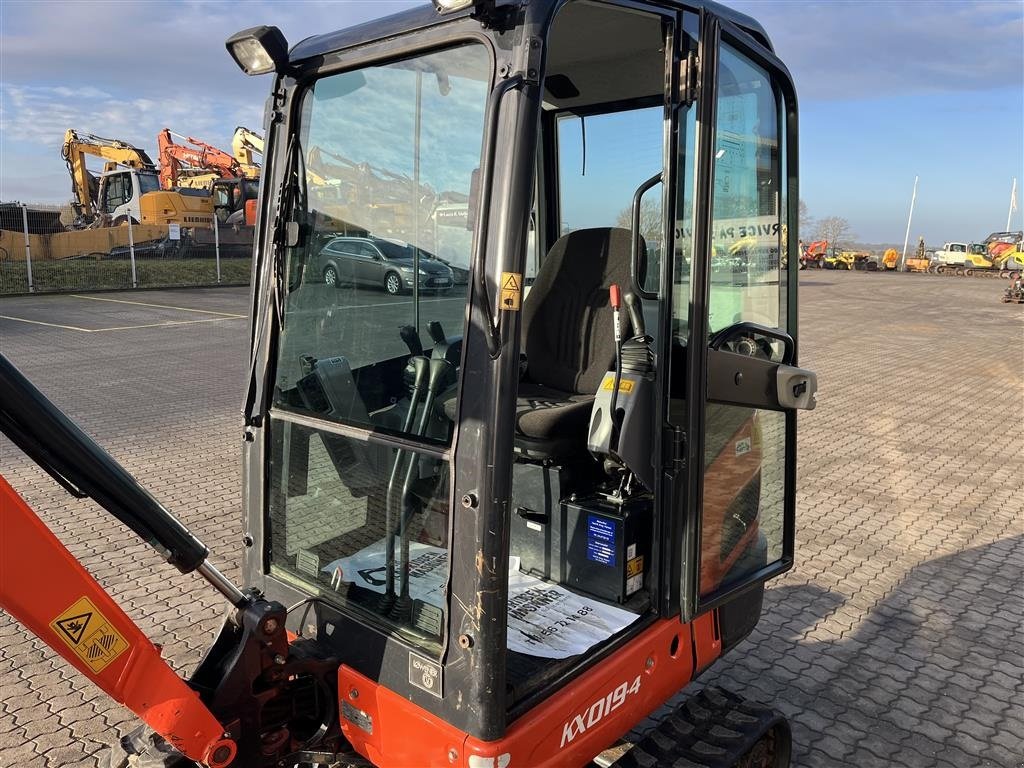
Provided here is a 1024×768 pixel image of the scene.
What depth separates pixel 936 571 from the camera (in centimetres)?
493

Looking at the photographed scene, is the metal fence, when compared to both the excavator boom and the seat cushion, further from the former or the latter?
the seat cushion

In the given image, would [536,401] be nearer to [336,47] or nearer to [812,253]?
[336,47]

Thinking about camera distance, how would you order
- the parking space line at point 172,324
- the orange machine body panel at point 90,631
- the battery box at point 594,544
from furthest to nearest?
the parking space line at point 172,324
the battery box at point 594,544
the orange machine body panel at point 90,631

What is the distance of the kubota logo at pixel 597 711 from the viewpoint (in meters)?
2.12

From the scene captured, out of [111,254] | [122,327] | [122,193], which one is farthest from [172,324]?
[122,193]

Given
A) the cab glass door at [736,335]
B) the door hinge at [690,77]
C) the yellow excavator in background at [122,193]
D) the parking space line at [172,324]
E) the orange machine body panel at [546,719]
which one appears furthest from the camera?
the yellow excavator in background at [122,193]

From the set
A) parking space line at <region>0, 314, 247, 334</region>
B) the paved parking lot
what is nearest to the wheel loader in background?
the paved parking lot

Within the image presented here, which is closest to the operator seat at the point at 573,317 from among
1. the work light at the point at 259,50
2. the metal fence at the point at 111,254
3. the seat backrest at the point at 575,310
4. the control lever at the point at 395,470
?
the seat backrest at the point at 575,310

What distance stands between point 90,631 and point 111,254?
22572mm

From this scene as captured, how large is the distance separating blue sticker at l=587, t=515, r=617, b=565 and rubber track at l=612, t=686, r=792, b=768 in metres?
0.57

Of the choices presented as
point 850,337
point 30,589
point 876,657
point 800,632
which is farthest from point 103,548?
point 850,337

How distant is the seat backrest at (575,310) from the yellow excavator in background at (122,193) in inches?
883

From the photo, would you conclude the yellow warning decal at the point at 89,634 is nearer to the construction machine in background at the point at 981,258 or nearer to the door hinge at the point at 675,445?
the door hinge at the point at 675,445

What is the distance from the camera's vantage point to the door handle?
272 cm
